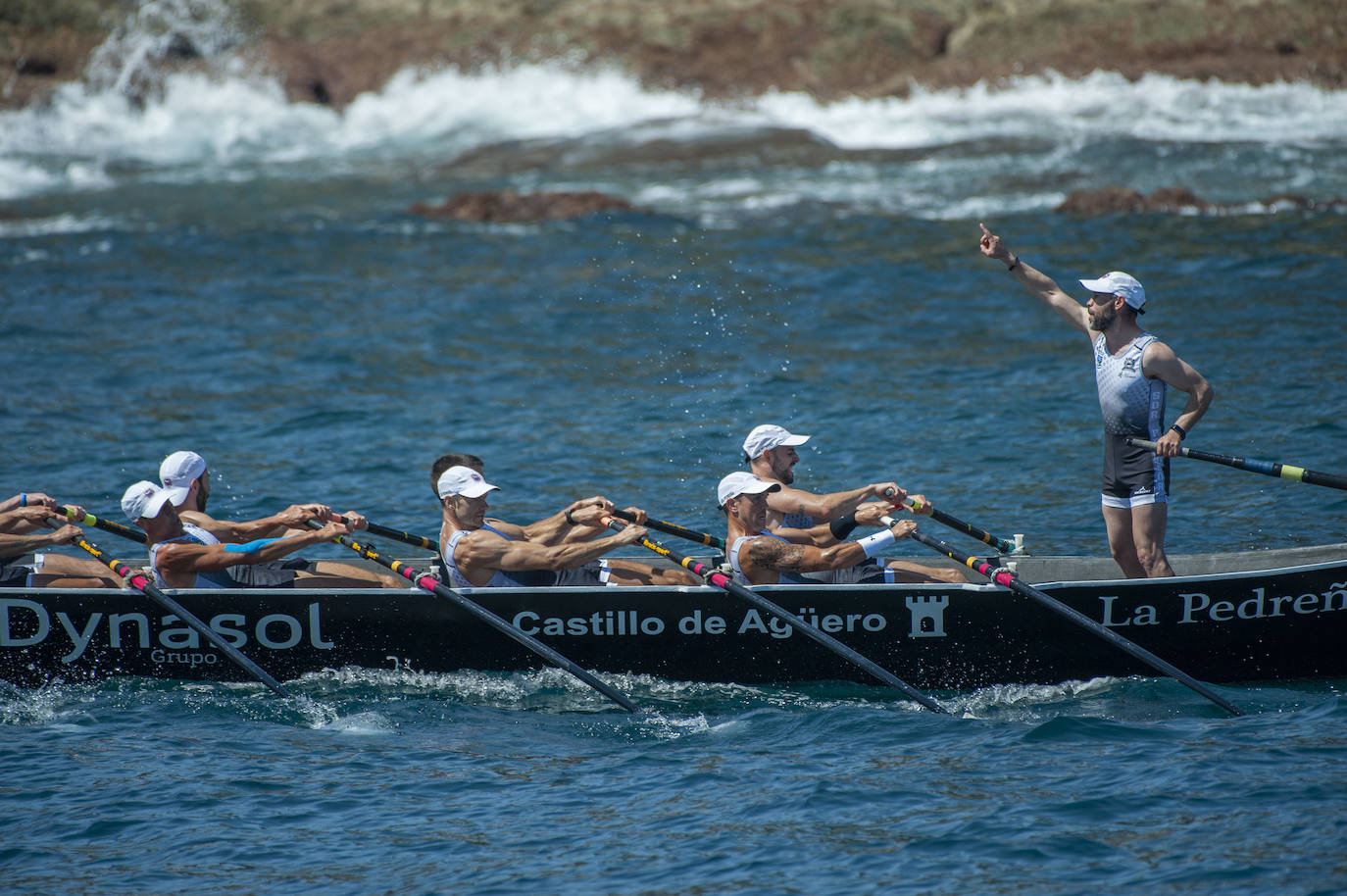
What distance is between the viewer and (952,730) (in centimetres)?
888

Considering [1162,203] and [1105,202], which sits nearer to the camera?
[1162,203]

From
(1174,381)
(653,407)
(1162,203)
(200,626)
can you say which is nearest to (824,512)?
(1174,381)

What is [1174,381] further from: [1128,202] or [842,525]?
[1128,202]

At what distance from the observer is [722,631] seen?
31.1ft

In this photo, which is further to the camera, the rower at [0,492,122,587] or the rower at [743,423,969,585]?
the rower at [0,492,122,587]

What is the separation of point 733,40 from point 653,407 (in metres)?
17.2

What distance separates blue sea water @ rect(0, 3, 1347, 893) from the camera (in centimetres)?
773

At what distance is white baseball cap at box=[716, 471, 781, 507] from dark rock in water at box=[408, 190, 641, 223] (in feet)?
49.1

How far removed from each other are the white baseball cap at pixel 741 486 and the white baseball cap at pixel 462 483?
1528 millimetres

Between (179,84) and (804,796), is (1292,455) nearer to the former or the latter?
(804,796)

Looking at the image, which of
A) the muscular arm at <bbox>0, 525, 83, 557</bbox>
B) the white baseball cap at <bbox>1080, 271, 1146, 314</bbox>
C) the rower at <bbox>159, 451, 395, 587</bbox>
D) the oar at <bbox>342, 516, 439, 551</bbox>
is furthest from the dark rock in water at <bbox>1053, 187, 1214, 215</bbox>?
the muscular arm at <bbox>0, 525, 83, 557</bbox>

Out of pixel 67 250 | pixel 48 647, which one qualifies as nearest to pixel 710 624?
pixel 48 647

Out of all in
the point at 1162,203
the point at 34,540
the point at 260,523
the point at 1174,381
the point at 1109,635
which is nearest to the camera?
the point at 1109,635

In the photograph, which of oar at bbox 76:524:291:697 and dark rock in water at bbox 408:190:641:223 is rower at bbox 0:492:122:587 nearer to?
oar at bbox 76:524:291:697
